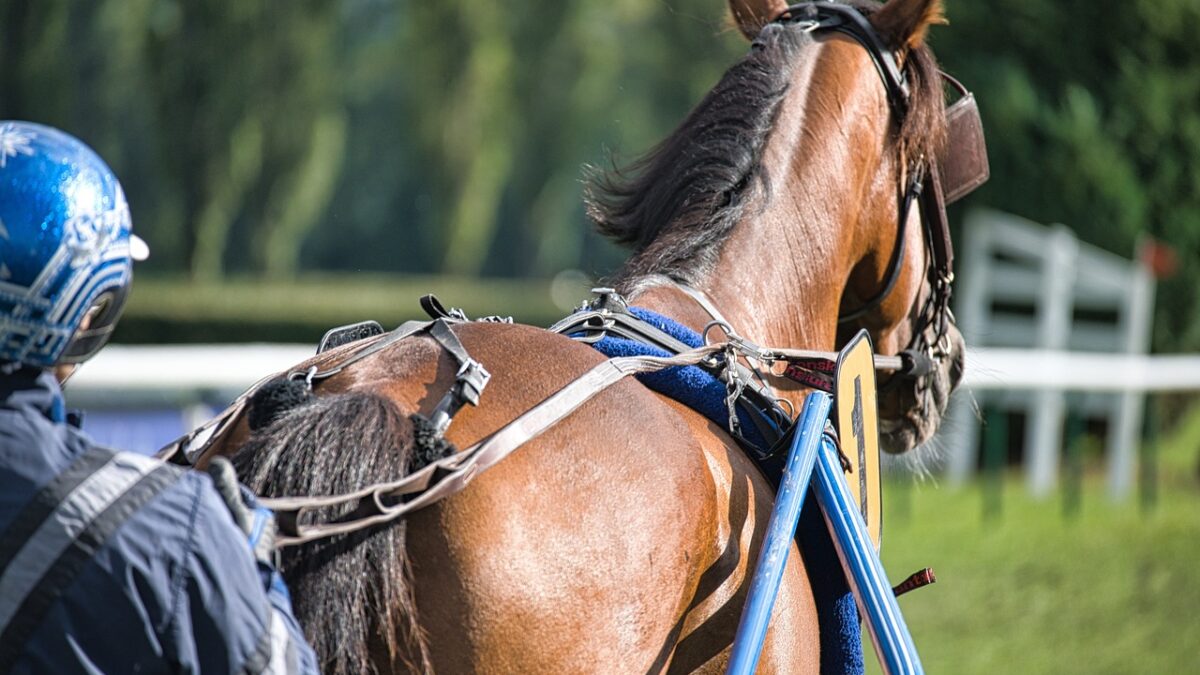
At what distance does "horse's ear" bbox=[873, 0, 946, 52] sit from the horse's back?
Answer: 52.8 inches

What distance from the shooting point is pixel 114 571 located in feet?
4.42

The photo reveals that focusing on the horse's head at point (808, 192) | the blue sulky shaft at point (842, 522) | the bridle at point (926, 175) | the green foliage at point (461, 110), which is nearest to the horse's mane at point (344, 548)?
the blue sulky shaft at point (842, 522)

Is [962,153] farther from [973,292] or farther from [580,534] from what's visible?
[973,292]

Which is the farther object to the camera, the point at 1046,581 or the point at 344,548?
the point at 1046,581

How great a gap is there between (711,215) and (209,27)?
15.6m

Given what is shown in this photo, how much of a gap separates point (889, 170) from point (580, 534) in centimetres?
163

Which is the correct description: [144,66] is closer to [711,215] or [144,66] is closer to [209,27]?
[209,27]

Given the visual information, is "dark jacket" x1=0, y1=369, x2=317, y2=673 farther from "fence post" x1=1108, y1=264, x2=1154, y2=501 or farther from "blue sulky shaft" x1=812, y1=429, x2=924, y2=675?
"fence post" x1=1108, y1=264, x2=1154, y2=501

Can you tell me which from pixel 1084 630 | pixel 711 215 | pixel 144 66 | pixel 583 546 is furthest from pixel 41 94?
pixel 583 546

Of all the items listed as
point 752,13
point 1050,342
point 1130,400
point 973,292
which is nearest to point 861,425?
point 752,13

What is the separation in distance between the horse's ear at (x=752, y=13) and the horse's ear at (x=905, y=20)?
32 cm

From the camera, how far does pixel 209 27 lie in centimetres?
1684

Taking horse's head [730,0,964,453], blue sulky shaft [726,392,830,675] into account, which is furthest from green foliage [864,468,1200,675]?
blue sulky shaft [726,392,830,675]

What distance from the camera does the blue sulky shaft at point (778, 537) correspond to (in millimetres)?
1821
